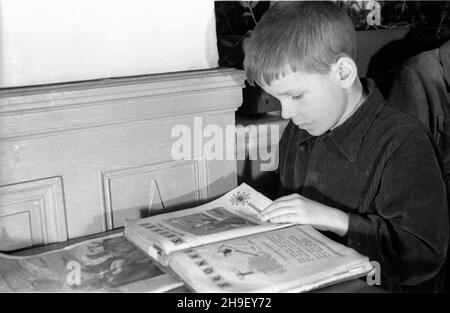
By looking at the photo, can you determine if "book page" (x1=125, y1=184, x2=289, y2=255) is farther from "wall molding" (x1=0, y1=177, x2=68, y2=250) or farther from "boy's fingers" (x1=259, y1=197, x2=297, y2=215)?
"wall molding" (x1=0, y1=177, x2=68, y2=250)

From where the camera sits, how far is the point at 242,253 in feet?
3.14

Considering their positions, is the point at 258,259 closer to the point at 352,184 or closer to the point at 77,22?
the point at 352,184

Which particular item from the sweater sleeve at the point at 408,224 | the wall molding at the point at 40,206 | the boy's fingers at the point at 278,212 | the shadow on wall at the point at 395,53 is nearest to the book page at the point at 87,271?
the wall molding at the point at 40,206

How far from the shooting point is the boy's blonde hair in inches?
46.8

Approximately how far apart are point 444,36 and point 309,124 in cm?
118

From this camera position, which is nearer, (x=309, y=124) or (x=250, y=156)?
(x=309, y=124)

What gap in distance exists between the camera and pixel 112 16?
122 centimetres

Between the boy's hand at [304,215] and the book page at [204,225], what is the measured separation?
2 cm

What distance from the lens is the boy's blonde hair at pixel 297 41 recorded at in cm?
119

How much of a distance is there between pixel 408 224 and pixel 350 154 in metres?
0.22

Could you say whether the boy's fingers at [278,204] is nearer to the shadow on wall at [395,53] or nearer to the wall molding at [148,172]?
the wall molding at [148,172]

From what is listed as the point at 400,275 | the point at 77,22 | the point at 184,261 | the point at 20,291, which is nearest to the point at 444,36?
the point at 400,275

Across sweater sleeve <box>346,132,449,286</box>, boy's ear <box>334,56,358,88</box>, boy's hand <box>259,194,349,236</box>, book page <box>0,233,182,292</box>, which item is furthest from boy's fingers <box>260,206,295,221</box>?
boy's ear <box>334,56,358,88</box>
